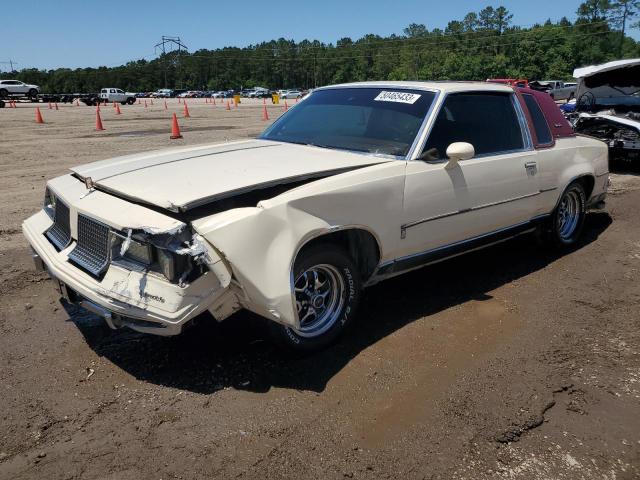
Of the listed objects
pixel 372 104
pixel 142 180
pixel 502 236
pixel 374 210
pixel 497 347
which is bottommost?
pixel 497 347

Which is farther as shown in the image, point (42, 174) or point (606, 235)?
point (42, 174)

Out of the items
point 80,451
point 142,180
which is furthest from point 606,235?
point 80,451

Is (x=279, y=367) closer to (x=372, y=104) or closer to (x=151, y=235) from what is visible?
(x=151, y=235)

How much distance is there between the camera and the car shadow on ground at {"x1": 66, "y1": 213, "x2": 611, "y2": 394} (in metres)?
3.12

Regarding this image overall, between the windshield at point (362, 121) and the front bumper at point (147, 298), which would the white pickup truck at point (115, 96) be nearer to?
the windshield at point (362, 121)

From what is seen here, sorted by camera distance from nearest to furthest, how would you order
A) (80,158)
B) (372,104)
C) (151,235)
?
(151,235) → (372,104) → (80,158)

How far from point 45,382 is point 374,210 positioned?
2255mm

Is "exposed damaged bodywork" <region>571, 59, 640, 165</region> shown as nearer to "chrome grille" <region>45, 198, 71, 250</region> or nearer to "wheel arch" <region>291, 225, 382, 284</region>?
"wheel arch" <region>291, 225, 382, 284</region>

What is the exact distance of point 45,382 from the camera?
3.07 metres

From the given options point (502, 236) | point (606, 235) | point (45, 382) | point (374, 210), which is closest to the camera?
point (45, 382)

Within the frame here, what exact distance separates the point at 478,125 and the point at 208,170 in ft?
7.75

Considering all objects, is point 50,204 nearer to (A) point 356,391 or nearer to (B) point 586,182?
(A) point 356,391

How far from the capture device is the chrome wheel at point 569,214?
555cm

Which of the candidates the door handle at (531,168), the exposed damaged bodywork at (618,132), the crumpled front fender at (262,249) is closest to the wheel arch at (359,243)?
the crumpled front fender at (262,249)
